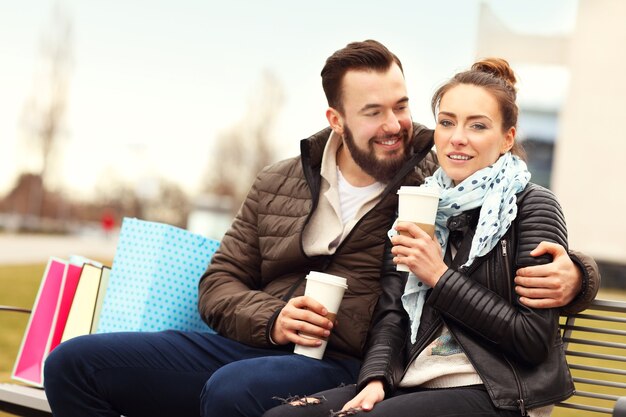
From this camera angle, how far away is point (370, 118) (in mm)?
3691

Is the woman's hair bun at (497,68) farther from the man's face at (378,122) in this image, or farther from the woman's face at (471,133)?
the man's face at (378,122)

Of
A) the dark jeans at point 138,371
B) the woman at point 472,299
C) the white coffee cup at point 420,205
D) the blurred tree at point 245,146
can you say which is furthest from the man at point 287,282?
the blurred tree at point 245,146

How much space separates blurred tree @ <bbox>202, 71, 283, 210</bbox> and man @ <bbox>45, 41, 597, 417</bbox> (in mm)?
39738

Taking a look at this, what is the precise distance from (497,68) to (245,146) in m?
41.2

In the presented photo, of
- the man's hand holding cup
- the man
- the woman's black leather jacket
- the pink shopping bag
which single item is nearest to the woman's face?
the woman's black leather jacket

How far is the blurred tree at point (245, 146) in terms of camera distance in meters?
44.0

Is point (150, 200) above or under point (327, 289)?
under

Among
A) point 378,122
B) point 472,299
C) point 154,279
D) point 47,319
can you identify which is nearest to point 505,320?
point 472,299

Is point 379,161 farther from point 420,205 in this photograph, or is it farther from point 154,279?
point 154,279

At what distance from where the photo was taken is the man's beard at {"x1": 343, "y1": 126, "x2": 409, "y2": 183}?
3.58 meters

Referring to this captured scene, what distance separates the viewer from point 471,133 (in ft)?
9.71

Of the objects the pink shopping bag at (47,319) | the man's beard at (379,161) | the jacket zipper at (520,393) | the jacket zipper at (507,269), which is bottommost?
the pink shopping bag at (47,319)

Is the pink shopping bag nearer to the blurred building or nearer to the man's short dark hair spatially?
the man's short dark hair

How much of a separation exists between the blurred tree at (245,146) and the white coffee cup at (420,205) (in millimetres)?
40762
